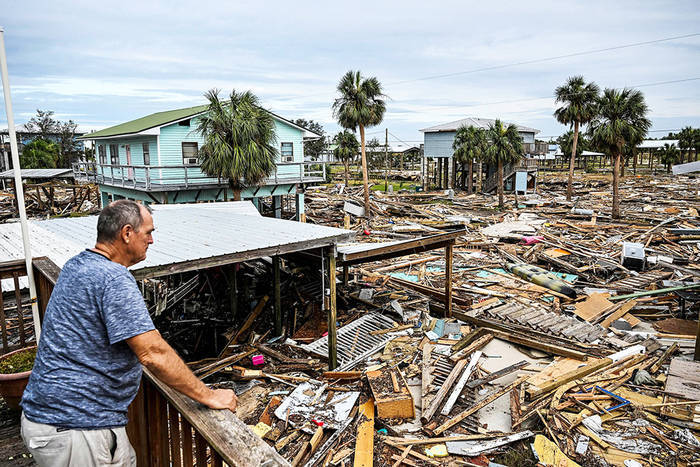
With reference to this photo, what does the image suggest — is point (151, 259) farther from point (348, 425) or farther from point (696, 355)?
point (696, 355)

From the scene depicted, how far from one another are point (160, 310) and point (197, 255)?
242 inches

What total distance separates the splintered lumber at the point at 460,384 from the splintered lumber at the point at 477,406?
208mm

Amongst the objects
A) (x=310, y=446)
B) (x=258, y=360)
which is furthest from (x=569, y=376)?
(x=258, y=360)

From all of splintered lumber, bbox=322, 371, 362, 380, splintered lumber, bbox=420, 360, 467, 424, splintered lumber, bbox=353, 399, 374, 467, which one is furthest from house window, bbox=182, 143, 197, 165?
splintered lumber, bbox=353, 399, 374, 467

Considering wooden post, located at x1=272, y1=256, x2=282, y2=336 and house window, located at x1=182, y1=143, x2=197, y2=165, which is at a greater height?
house window, located at x1=182, y1=143, x2=197, y2=165

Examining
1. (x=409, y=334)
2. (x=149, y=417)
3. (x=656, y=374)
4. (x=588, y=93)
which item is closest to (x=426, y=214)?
(x=588, y=93)

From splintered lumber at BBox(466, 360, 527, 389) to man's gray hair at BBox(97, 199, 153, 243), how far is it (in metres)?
7.79

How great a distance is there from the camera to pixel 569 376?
8859mm

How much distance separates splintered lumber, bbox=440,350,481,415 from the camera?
793 cm

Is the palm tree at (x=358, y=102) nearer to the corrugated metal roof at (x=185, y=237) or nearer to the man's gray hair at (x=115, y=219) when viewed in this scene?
the corrugated metal roof at (x=185, y=237)

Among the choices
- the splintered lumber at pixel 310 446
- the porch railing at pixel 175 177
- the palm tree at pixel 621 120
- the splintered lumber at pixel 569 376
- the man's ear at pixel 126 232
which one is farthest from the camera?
the palm tree at pixel 621 120

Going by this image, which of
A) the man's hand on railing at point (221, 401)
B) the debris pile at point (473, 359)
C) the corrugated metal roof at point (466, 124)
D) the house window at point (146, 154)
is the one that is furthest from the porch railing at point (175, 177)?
the corrugated metal roof at point (466, 124)

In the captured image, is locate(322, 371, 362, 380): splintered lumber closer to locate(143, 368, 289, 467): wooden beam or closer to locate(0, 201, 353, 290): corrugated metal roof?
locate(0, 201, 353, 290): corrugated metal roof

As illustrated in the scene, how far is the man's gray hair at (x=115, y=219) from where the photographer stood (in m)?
2.31
